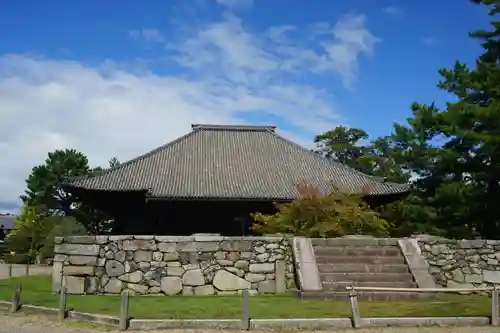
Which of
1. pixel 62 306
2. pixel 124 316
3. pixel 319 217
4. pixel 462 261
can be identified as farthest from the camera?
pixel 319 217

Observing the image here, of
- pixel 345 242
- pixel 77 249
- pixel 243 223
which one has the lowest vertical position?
pixel 77 249

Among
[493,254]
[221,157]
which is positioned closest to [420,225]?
[221,157]

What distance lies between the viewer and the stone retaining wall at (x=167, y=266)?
12.8 meters

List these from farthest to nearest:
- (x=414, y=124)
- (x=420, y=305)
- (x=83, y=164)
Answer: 1. (x=83, y=164)
2. (x=414, y=124)
3. (x=420, y=305)

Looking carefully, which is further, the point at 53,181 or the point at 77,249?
the point at 53,181

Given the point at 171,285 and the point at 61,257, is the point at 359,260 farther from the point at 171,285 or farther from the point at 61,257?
the point at 61,257

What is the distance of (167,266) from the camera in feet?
42.5

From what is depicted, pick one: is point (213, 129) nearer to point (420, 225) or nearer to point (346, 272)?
point (420, 225)

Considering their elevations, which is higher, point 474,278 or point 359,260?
point 359,260

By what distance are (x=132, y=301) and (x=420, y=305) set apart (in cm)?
635

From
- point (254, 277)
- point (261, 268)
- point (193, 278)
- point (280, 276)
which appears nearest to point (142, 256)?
point (193, 278)

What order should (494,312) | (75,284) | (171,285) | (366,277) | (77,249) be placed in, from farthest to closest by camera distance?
(171,285), (77,249), (75,284), (366,277), (494,312)

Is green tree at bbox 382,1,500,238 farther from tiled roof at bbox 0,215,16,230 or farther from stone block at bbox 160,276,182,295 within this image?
tiled roof at bbox 0,215,16,230

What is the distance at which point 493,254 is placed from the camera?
14.1 m
